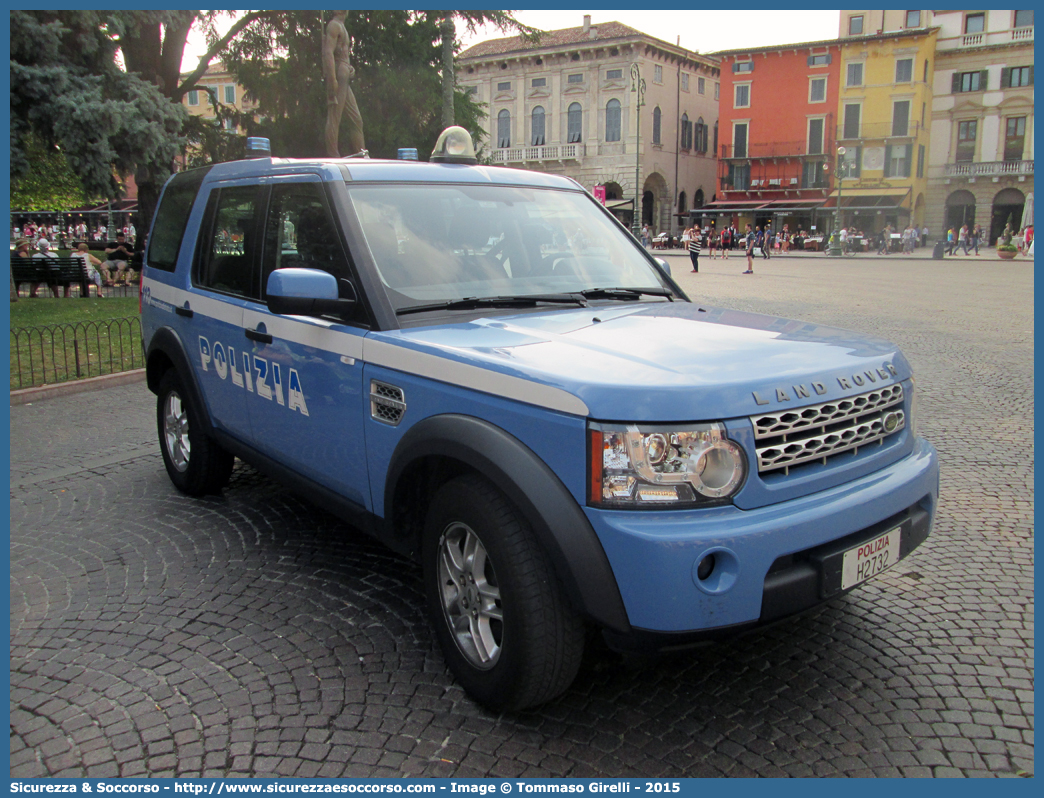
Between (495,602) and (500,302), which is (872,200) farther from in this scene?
(495,602)

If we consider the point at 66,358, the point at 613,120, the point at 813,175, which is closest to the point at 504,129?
the point at 613,120

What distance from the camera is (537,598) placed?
8.80ft

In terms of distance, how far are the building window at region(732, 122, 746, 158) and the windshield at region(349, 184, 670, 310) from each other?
66.2m

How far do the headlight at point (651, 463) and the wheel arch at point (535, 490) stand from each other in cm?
12

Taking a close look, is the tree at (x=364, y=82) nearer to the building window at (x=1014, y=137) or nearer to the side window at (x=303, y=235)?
the side window at (x=303, y=235)

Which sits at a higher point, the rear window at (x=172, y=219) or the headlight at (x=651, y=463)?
the rear window at (x=172, y=219)

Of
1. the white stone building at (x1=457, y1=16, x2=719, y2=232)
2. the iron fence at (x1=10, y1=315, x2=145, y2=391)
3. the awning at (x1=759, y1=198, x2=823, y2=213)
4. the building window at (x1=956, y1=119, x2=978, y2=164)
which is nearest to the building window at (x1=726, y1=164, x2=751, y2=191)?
the awning at (x1=759, y1=198, x2=823, y2=213)

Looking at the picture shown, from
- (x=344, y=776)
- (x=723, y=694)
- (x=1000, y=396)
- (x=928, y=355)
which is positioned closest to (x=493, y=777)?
(x=344, y=776)

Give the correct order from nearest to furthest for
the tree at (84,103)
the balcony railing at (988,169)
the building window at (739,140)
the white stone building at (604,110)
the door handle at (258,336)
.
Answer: the door handle at (258,336), the tree at (84,103), the balcony railing at (988,169), the white stone building at (604,110), the building window at (739,140)

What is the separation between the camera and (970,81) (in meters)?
60.5

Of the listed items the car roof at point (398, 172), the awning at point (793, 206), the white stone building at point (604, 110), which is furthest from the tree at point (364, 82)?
the awning at point (793, 206)

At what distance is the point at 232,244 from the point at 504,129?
228 feet

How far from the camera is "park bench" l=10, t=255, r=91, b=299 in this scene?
58.6ft

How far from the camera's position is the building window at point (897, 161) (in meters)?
60.2
